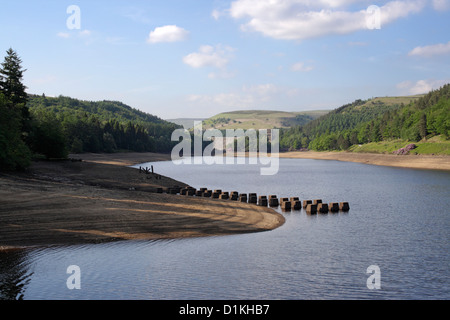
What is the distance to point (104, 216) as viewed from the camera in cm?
3145

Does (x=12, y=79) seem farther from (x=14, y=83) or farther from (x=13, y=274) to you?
(x=13, y=274)

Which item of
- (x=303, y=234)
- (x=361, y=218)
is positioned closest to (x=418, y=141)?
(x=361, y=218)

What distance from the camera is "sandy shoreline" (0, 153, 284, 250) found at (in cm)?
2764

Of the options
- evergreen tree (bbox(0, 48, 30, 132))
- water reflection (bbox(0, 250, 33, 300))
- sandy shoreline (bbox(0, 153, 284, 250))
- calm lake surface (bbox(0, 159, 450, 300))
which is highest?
evergreen tree (bbox(0, 48, 30, 132))

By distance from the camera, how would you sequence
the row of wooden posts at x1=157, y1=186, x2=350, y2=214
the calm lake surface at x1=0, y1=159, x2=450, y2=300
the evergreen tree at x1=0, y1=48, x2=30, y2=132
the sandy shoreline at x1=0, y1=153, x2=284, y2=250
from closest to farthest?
the calm lake surface at x1=0, y1=159, x2=450, y2=300 → the sandy shoreline at x1=0, y1=153, x2=284, y2=250 → the row of wooden posts at x1=157, y1=186, x2=350, y2=214 → the evergreen tree at x1=0, y1=48, x2=30, y2=132

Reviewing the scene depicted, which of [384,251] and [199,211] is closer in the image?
[384,251]

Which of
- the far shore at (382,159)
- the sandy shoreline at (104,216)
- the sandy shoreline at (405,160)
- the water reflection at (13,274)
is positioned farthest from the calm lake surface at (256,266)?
the far shore at (382,159)

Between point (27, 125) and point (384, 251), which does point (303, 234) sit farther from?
point (27, 125)

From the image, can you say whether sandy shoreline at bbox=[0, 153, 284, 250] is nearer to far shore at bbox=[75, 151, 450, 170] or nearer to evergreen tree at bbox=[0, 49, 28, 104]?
evergreen tree at bbox=[0, 49, 28, 104]

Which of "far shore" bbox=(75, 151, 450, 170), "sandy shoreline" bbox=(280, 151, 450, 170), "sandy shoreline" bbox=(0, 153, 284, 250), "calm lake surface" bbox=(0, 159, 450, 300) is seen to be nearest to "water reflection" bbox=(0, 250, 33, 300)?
"calm lake surface" bbox=(0, 159, 450, 300)

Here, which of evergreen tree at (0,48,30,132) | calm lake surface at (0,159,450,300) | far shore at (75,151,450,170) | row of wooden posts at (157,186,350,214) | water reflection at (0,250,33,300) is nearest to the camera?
water reflection at (0,250,33,300)

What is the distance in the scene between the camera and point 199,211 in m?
36.9
